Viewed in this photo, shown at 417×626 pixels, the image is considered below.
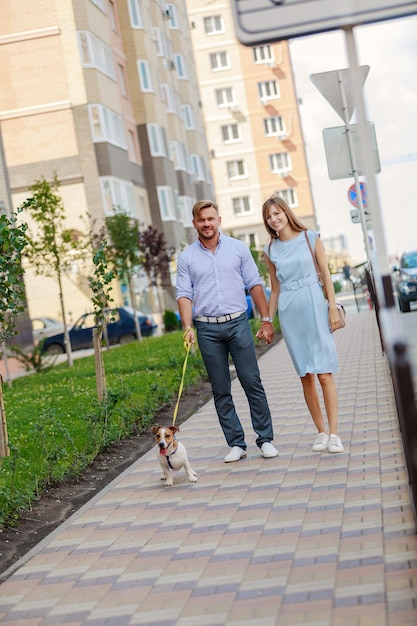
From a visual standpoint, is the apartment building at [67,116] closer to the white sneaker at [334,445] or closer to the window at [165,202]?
the window at [165,202]

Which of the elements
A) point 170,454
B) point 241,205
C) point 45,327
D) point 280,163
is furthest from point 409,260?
point 280,163

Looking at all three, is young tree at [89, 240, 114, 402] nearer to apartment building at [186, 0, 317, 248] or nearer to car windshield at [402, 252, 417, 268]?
car windshield at [402, 252, 417, 268]

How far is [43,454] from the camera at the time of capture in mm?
10484

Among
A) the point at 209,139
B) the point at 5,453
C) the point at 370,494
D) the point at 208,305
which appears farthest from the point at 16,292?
the point at 209,139

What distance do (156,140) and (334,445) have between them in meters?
45.8

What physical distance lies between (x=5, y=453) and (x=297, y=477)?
3.56 metres

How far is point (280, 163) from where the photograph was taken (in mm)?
86312

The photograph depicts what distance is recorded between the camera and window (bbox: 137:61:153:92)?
2093 inches

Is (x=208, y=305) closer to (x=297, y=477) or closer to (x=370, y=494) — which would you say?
(x=297, y=477)

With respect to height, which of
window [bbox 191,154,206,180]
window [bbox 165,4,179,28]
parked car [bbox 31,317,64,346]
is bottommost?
parked car [bbox 31,317,64,346]

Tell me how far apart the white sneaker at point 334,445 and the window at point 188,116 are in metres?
57.6

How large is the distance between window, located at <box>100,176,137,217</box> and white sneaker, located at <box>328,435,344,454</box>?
3390 cm

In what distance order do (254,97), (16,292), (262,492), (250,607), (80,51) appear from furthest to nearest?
1. (254,97)
2. (80,51)
3. (16,292)
4. (262,492)
5. (250,607)

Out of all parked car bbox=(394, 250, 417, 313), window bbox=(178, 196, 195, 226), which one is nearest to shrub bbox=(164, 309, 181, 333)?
parked car bbox=(394, 250, 417, 313)
